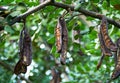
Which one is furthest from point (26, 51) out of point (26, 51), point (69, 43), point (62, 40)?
point (69, 43)

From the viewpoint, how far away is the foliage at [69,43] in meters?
1.39

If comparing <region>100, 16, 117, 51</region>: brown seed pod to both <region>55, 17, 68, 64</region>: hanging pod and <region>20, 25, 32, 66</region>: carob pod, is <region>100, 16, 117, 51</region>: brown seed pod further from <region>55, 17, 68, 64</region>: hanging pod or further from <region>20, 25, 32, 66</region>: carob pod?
<region>20, 25, 32, 66</region>: carob pod

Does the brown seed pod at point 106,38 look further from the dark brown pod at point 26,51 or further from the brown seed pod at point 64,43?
the dark brown pod at point 26,51

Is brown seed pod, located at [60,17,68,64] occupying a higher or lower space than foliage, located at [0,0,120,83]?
higher

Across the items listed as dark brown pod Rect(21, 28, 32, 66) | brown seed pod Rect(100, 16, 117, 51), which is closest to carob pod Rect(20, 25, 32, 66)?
dark brown pod Rect(21, 28, 32, 66)

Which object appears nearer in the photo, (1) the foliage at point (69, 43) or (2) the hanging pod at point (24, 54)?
(2) the hanging pod at point (24, 54)

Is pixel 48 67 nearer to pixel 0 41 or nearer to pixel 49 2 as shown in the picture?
pixel 0 41

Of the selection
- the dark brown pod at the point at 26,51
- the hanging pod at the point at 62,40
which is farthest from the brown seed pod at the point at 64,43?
the dark brown pod at the point at 26,51

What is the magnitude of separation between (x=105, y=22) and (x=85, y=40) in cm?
138

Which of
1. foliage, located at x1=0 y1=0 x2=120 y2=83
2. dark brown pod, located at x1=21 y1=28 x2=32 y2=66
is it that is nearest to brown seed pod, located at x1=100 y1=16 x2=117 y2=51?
foliage, located at x1=0 y1=0 x2=120 y2=83

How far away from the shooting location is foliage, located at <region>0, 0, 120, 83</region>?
1.39m

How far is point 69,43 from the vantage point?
186 cm

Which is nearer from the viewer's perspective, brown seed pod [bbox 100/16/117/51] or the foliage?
brown seed pod [bbox 100/16/117/51]

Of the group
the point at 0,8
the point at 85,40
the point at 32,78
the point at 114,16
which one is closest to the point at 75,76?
the point at 85,40
